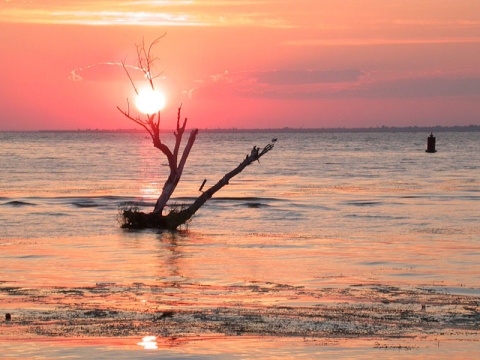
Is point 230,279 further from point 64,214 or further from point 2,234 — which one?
point 64,214

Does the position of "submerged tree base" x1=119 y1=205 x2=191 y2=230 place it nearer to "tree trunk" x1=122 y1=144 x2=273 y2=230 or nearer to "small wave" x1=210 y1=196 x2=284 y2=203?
"tree trunk" x1=122 y1=144 x2=273 y2=230

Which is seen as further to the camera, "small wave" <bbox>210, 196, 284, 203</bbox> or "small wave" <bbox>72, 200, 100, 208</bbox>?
"small wave" <bbox>210, 196, 284, 203</bbox>

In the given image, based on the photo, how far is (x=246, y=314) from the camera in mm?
15852

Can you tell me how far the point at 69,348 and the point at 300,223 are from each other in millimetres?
23200

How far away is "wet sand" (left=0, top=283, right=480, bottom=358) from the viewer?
14.0m

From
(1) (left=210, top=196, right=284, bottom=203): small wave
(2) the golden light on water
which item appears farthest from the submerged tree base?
(2) the golden light on water

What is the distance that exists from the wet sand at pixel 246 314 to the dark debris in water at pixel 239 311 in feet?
0.05

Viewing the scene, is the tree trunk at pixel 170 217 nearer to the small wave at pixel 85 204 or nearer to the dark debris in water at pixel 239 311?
the small wave at pixel 85 204

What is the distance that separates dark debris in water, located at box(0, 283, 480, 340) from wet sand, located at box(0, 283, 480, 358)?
15 mm

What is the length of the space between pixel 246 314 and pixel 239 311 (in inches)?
12.8

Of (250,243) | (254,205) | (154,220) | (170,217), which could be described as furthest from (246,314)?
(254,205)

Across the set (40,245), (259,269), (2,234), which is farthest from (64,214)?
(259,269)

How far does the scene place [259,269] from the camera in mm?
22562

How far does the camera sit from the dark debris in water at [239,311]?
47.5 ft
